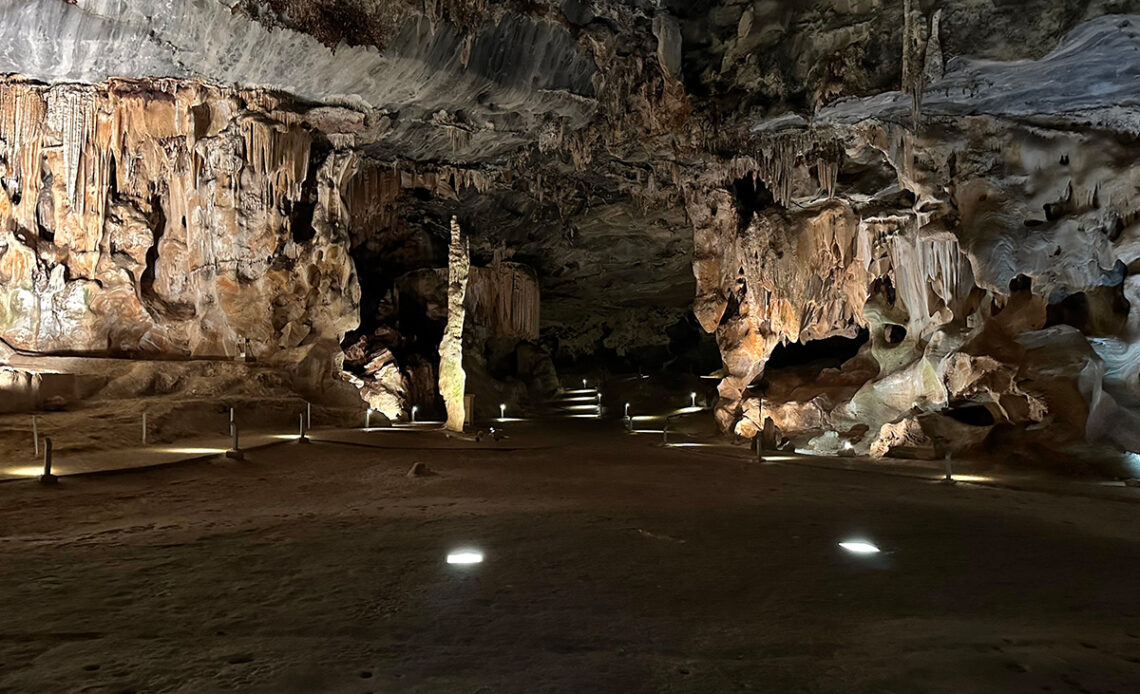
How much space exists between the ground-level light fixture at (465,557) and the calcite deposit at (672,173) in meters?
9.96

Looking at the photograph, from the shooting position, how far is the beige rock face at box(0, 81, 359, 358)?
14414 millimetres

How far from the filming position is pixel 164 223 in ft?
54.1

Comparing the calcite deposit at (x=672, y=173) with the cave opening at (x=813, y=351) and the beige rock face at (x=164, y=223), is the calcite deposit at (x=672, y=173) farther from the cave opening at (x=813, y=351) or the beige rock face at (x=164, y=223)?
the cave opening at (x=813, y=351)

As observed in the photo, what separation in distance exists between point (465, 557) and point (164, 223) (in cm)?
1498

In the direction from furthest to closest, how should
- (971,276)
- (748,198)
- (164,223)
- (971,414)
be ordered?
(748,198) < (164,223) < (971,276) < (971,414)

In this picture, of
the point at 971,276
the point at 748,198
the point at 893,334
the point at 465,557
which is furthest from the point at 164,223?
the point at 893,334

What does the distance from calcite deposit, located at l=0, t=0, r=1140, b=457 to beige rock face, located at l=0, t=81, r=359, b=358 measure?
0.06m

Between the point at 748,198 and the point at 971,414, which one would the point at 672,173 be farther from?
the point at 971,414

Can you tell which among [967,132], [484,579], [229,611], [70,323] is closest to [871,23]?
[967,132]

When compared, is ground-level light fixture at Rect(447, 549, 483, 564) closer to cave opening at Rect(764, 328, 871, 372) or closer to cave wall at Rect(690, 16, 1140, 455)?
cave wall at Rect(690, 16, 1140, 455)

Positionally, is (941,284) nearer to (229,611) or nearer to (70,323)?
(229,611)

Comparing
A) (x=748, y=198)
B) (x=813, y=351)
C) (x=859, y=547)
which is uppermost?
(x=748, y=198)

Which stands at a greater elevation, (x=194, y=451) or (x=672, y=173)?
(x=672, y=173)

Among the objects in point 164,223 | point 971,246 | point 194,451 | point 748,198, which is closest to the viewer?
point 194,451
